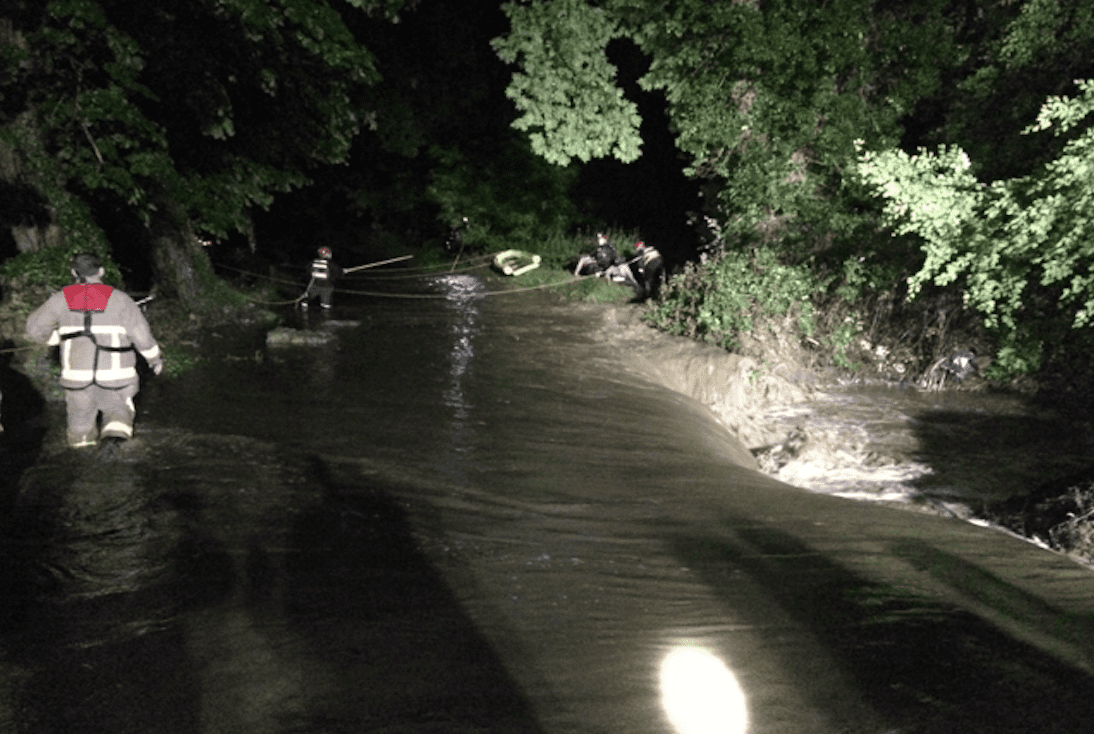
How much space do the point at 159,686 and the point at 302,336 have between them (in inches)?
361

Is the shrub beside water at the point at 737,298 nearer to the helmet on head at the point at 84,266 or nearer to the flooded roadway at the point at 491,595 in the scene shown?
the flooded roadway at the point at 491,595

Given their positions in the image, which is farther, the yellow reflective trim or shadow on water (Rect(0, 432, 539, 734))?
the yellow reflective trim

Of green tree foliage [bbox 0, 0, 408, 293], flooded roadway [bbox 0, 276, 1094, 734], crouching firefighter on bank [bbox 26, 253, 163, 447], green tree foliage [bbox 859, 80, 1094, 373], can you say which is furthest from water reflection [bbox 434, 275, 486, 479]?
green tree foliage [bbox 859, 80, 1094, 373]

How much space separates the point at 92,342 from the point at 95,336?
0.21 feet

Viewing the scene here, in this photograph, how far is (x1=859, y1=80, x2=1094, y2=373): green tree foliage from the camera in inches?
339

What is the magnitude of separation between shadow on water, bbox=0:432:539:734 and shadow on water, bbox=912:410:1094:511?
23.2 feet

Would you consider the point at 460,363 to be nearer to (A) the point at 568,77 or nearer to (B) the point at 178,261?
(B) the point at 178,261

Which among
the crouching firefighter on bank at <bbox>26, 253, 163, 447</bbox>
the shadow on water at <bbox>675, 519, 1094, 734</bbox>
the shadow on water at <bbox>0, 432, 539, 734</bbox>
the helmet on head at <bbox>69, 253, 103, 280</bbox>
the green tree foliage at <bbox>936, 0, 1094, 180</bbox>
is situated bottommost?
the shadow on water at <bbox>0, 432, 539, 734</bbox>

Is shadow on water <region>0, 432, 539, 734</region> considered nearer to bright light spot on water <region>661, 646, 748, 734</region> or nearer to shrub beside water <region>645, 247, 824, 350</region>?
bright light spot on water <region>661, 646, 748, 734</region>

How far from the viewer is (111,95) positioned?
10.0 m

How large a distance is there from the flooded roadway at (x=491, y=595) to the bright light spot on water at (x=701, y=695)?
0.01m

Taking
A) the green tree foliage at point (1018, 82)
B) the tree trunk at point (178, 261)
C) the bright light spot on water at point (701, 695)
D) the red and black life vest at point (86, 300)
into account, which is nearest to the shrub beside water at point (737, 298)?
the green tree foliage at point (1018, 82)

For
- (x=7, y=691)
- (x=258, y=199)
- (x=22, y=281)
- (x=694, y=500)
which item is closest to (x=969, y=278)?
(x=694, y=500)

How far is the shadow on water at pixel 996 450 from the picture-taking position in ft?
31.9
